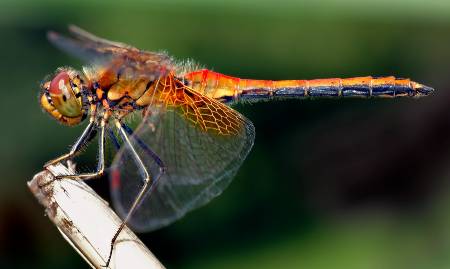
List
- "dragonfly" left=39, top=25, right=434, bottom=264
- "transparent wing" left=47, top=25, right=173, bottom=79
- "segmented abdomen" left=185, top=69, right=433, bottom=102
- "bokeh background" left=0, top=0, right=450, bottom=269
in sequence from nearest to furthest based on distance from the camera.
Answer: "transparent wing" left=47, top=25, right=173, bottom=79, "dragonfly" left=39, top=25, right=434, bottom=264, "segmented abdomen" left=185, top=69, right=433, bottom=102, "bokeh background" left=0, top=0, right=450, bottom=269

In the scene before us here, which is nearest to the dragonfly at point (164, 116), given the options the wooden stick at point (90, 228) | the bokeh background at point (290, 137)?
the bokeh background at point (290, 137)

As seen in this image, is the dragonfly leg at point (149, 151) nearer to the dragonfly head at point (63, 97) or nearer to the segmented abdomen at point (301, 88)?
the dragonfly head at point (63, 97)

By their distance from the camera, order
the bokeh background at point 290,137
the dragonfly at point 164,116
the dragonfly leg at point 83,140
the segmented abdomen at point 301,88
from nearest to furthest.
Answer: the dragonfly leg at point 83,140 < the dragonfly at point 164,116 < the segmented abdomen at point 301,88 < the bokeh background at point 290,137

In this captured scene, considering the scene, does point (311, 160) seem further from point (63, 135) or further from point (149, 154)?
point (63, 135)

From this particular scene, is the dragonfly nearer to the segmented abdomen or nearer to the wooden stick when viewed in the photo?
the segmented abdomen

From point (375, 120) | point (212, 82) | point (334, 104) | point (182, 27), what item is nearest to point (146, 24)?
point (182, 27)

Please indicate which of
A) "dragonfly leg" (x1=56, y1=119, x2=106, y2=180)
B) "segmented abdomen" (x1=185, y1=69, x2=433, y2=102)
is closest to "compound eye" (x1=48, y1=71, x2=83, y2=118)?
"dragonfly leg" (x1=56, y1=119, x2=106, y2=180)

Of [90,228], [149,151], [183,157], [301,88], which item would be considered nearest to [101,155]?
[149,151]
